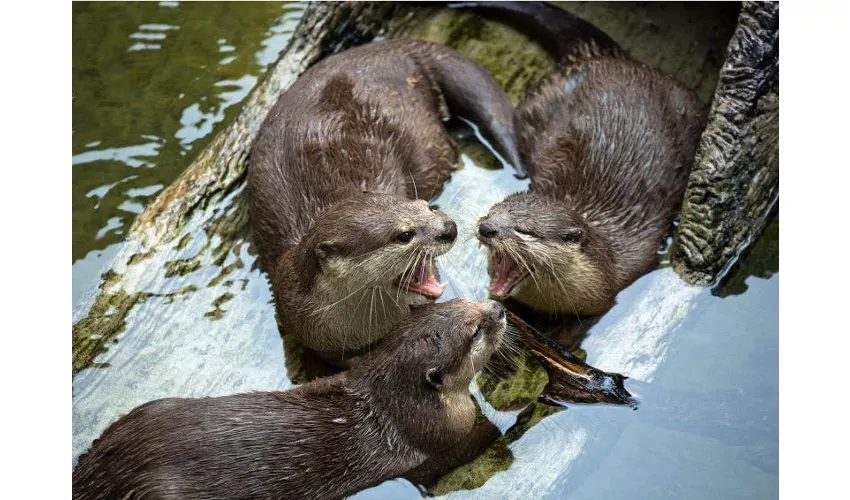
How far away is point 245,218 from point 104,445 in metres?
1.37

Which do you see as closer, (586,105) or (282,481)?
(282,481)

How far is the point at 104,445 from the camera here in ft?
9.17

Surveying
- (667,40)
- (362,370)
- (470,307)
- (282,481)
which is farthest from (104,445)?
(667,40)

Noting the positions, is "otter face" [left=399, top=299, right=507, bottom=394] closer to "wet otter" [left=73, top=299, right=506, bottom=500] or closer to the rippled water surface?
"wet otter" [left=73, top=299, right=506, bottom=500]

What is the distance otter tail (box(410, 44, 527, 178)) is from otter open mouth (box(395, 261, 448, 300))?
0.97m

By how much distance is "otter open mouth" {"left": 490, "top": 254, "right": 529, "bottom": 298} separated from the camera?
11.8 feet

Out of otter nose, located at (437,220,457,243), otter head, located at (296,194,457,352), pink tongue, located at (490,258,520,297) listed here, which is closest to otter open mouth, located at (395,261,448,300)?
otter head, located at (296,194,457,352)

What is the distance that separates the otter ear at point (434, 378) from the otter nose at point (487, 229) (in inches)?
23.3

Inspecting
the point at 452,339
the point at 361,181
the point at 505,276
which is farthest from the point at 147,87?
the point at 452,339

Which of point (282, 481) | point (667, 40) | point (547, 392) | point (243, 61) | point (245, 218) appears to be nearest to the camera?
point (282, 481)

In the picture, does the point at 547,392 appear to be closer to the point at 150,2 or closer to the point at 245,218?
the point at 245,218

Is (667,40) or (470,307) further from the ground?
(667,40)

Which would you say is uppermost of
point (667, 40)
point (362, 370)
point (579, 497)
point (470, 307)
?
point (667, 40)

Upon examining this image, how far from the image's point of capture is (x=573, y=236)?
3.50m
